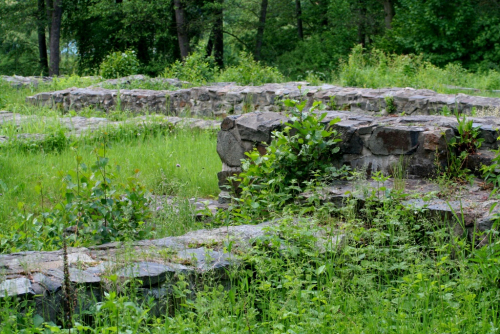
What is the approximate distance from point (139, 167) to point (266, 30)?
2438 cm

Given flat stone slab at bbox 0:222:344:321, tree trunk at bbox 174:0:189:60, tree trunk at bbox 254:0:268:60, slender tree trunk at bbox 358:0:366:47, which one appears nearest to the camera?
flat stone slab at bbox 0:222:344:321

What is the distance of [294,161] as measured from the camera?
4883mm

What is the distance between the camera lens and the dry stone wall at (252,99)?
9258 millimetres

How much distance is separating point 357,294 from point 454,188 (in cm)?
174

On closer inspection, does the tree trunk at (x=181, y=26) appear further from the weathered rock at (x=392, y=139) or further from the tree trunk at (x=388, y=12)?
the weathered rock at (x=392, y=139)

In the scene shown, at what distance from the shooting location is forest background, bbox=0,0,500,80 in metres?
20.6

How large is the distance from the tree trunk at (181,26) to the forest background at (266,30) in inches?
1.8

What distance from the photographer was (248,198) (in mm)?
4727

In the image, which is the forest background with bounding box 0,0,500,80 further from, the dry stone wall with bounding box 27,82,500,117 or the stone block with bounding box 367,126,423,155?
the stone block with bounding box 367,126,423,155

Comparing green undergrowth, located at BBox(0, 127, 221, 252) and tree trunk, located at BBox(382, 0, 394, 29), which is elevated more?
tree trunk, located at BBox(382, 0, 394, 29)

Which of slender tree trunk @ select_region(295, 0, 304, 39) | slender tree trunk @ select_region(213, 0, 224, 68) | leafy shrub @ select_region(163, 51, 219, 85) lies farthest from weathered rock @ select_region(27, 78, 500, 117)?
slender tree trunk @ select_region(295, 0, 304, 39)

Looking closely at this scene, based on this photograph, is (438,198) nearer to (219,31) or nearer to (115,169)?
(115,169)

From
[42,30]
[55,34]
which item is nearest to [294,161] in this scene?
[55,34]

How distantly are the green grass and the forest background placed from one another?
39.7 feet
